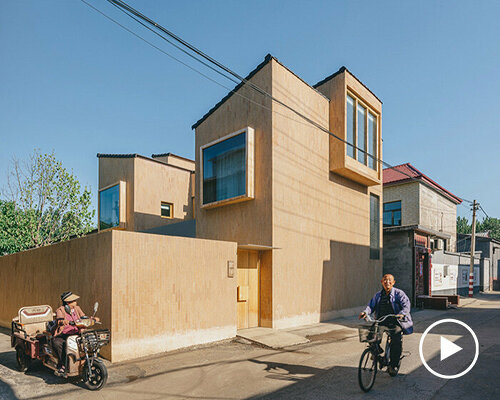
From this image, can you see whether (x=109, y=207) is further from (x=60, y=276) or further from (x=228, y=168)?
(x=60, y=276)

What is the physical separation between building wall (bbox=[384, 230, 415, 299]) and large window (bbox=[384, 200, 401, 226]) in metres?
10.6

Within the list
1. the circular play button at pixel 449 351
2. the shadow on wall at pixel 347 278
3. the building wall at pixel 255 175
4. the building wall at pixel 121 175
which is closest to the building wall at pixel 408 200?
the shadow on wall at pixel 347 278

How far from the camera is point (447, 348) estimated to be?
9.60 m

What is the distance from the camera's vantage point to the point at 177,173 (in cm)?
2306

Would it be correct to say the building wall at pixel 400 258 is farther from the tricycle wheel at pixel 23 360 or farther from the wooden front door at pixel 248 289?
the tricycle wheel at pixel 23 360

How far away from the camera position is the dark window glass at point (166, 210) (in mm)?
22089

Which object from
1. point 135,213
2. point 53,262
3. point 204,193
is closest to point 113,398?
point 53,262

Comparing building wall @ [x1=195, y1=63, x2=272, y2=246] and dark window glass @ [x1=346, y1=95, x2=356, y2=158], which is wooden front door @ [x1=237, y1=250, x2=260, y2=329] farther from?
dark window glass @ [x1=346, y1=95, x2=356, y2=158]

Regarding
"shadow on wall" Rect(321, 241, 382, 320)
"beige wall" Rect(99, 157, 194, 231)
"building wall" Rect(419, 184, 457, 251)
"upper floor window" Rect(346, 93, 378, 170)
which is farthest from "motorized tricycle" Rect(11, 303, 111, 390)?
"building wall" Rect(419, 184, 457, 251)

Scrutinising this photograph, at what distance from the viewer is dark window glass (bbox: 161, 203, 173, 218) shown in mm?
22089

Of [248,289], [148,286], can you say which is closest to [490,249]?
[248,289]

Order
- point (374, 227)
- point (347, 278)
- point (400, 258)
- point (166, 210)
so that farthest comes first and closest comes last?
point (166, 210), point (400, 258), point (374, 227), point (347, 278)

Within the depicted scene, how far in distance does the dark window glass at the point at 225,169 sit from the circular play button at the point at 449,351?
7327mm

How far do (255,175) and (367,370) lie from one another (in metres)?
8.11
